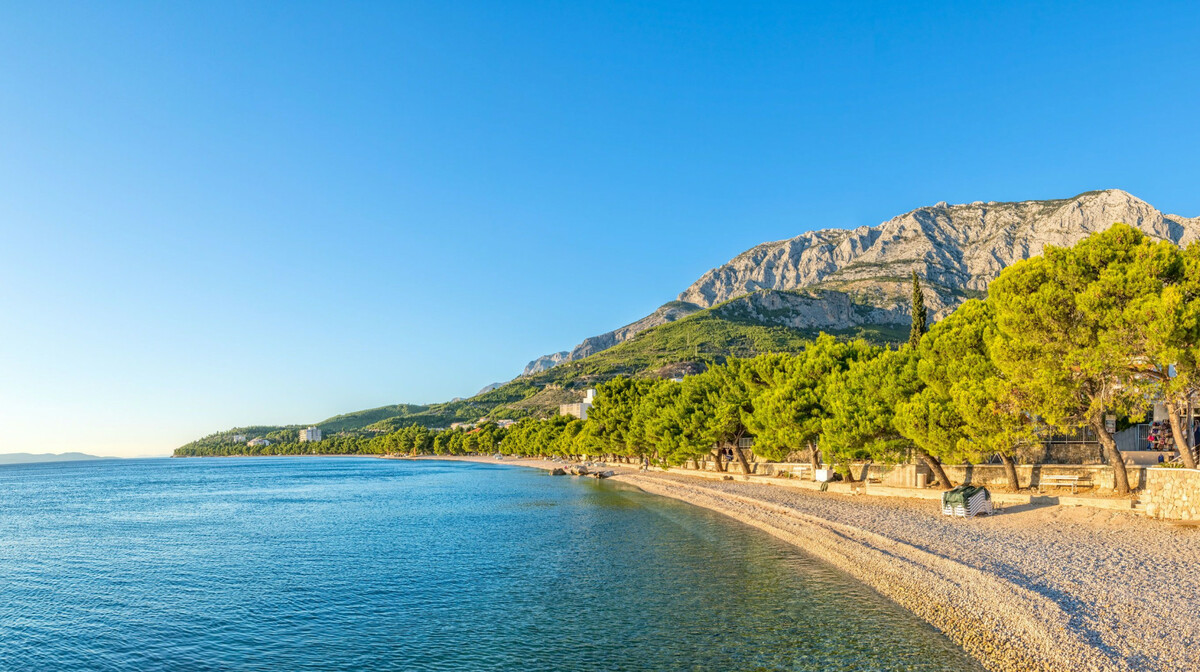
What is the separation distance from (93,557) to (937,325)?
5519 centimetres

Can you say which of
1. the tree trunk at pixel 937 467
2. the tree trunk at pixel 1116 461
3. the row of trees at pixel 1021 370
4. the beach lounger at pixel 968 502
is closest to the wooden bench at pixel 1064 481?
the row of trees at pixel 1021 370

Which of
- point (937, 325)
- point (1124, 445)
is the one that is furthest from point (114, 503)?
point (1124, 445)

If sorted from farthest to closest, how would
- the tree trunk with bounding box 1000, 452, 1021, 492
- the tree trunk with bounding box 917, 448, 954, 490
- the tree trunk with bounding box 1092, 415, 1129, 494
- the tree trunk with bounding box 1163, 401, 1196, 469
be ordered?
the tree trunk with bounding box 917, 448, 954, 490 → the tree trunk with bounding box 1000, 452, 1021, 492 → the tree trunk with bounding box 1092, 415, 1129, 494 → the tree trunk with bounding box 1163, 401, 1196, 469

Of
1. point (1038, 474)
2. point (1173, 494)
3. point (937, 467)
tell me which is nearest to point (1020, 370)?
point (1173, 494)

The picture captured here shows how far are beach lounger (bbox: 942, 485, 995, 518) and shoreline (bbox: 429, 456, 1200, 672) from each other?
646mm

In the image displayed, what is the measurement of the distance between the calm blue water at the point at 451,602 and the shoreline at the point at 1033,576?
1.43m

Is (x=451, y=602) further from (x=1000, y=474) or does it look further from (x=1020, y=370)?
(x=1000, y=474)

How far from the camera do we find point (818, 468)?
62188mm

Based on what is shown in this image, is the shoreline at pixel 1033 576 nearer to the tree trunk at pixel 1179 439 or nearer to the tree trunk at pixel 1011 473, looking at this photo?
the tree trunk at pixel 1179 439

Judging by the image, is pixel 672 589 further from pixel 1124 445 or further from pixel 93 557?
pixel 1124 445

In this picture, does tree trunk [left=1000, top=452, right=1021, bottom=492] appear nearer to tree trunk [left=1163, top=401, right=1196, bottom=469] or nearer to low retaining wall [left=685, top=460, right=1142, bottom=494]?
low retaining wall [left=685, top=460, right=1142, bottom=494]

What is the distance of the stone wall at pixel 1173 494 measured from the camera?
28922 mm

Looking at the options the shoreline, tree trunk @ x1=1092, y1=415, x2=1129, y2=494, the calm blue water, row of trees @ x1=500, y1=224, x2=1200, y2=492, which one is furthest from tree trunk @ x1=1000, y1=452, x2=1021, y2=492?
the calm blue water

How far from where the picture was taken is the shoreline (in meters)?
17.5
